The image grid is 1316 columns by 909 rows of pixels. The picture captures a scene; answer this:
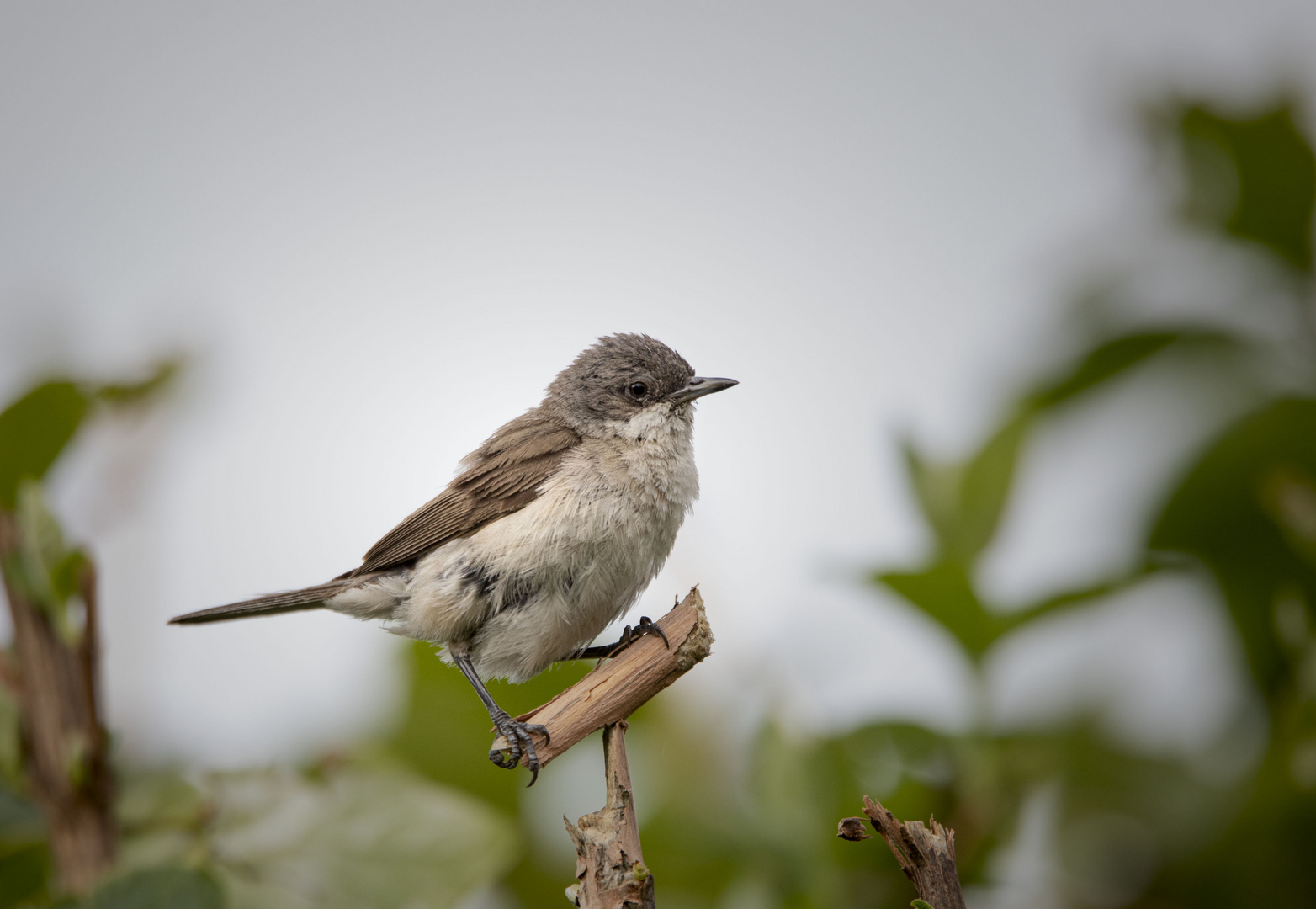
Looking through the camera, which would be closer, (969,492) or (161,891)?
(161,891)

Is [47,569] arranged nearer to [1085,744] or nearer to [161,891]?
[161,891]

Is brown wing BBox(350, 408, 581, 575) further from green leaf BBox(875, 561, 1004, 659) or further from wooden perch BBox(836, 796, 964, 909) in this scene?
wooden perch BBox(836, 796, 964, 909)

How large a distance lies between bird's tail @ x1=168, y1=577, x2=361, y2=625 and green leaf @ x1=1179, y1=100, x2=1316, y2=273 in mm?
3286

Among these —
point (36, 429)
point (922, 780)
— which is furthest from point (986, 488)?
point (36, 429)

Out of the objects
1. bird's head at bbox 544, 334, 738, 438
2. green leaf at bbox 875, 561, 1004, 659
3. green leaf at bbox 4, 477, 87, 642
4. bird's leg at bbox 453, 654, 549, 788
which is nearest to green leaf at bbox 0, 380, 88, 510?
green leaf at bbox 4, 477, 87, 642

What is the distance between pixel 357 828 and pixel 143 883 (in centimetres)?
48

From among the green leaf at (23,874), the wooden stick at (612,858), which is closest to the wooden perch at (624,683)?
the wooden stick at (612,858)

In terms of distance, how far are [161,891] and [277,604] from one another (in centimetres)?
177

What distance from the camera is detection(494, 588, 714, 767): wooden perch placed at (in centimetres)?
201

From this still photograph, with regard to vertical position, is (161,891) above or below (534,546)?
below

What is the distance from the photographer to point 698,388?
400cm

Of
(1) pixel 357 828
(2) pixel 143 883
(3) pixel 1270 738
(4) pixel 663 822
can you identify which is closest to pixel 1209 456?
(3) pixel 1270 738

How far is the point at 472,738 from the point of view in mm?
2846

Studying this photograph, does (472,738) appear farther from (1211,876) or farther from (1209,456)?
(1209,456)
